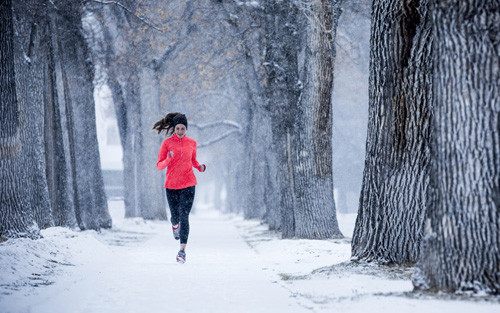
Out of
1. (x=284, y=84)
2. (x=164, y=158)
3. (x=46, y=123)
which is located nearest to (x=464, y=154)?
(x=164, y=158)

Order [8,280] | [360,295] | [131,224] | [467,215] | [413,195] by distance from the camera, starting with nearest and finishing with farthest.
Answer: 1. [467,215]
2. [360,295]
3. [8,280]
4. [413,195]
5. [131,224]

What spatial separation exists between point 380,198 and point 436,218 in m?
2.14

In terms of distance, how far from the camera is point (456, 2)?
5.18 m

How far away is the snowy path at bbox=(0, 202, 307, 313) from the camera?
→ 5359mm

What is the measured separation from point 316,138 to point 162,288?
7.23 metres

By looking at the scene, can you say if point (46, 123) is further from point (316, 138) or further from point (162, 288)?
point (162, 288)

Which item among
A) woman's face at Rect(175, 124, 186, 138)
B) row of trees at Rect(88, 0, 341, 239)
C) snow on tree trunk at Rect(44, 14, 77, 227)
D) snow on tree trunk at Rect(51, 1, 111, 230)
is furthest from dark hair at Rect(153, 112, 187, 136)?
snow on tree trunk at Rect(51, 1, 111, 230)

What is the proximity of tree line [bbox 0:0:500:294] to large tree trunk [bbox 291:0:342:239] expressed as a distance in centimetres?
3

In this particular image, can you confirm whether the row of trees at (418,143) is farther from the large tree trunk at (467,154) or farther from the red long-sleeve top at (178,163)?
the red long-sleeve top at (178,163)

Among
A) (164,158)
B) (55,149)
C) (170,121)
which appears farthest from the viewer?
(55,149)

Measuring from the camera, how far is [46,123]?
14.5 metres

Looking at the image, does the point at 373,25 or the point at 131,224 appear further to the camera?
the point at 131,224

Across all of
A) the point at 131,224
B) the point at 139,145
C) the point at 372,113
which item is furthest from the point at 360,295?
the point at 139,145

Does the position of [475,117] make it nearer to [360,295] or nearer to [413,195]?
[360,295]
